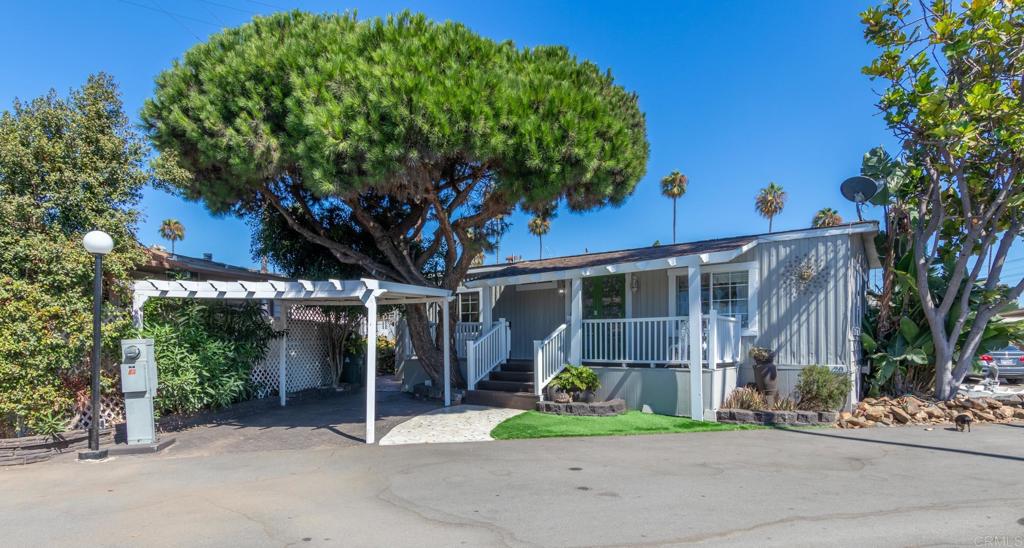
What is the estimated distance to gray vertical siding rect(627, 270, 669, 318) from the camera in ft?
41.1

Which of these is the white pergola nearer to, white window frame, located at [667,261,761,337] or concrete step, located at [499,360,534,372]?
concrete step, located at [499,360,534,372]

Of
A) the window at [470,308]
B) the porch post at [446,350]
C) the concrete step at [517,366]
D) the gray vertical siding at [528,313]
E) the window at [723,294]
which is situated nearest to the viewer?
the porch post at [446,350]

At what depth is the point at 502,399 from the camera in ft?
37.3

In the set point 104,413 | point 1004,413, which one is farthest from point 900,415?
point 104,413

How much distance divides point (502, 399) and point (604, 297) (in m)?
3.72

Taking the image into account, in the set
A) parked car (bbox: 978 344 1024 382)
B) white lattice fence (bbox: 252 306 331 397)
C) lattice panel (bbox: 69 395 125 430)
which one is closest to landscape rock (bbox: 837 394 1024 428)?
parked car (bbox: 978 344 1024 382)

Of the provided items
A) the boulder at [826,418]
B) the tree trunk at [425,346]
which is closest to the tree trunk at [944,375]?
the boulder at [826,418]

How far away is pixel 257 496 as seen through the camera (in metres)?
5.68

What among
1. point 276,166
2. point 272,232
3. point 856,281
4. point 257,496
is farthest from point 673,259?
point 272,232

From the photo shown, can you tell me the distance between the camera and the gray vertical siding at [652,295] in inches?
494

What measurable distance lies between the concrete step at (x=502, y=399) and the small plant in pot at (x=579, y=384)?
0.64m

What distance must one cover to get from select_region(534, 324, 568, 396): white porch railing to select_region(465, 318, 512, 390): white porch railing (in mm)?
1558

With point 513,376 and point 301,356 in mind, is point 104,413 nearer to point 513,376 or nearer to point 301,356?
point 301,356

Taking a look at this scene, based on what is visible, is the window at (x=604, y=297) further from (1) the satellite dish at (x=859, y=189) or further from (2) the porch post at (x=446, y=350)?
(1) the satellite dish at (x=859, y=189)
